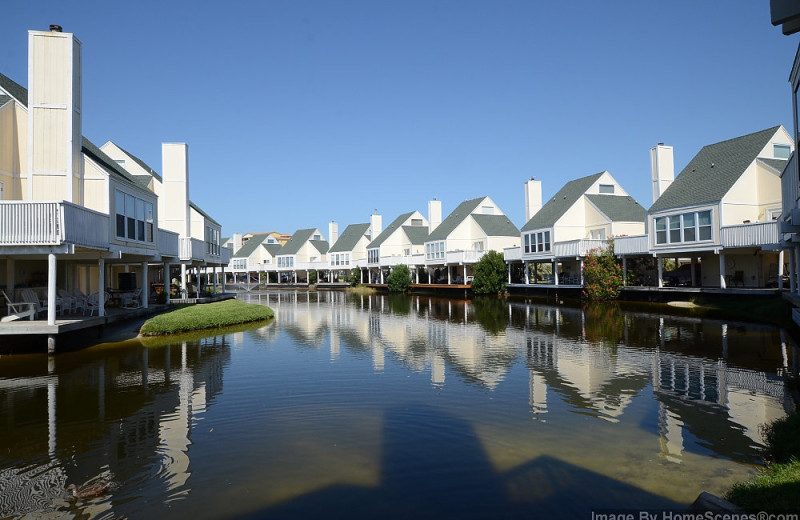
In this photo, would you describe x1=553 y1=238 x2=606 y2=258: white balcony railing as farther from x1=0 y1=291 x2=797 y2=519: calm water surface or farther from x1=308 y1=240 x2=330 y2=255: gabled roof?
x1=308 y1=240 x2=330 y2=255: gabled roof

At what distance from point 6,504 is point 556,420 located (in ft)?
24.5

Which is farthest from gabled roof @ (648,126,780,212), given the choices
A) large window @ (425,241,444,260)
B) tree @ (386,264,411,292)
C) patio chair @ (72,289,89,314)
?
tree @ (386,264,411,292)

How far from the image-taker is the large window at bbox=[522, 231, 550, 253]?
4169 centimetres

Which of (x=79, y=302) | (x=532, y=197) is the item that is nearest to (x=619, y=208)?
(x=532, y=197)

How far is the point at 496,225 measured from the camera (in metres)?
55.5

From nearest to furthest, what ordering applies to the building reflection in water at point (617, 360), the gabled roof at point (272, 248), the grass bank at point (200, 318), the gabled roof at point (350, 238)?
the building reflection in water at point (617, 360) < the grass bank at point (200, 318) < the gabled roof at point (350, 238) < the gabled roof at point (272, 248)

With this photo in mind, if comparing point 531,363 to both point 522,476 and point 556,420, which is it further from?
point 522,476

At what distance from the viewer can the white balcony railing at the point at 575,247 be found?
36125 millimetres

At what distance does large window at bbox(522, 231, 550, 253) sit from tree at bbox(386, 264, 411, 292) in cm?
1734

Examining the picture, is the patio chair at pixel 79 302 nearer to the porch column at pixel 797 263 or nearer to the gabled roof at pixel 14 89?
the gabled roof at pixel 14 89

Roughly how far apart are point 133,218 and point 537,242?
101 ft

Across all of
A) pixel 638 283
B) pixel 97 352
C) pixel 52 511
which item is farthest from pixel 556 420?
pixel 638 283

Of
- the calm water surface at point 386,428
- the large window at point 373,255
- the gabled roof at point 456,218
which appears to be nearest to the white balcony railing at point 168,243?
the calm water surface at point 386,428

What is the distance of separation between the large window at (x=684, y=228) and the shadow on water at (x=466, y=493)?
1059 inches
